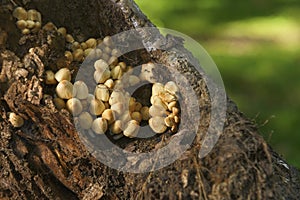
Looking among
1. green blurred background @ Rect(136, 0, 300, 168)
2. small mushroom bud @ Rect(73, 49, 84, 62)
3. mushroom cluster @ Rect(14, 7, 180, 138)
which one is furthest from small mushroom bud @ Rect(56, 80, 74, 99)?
green blurred background @ Rect(136, 0, 300, 168)

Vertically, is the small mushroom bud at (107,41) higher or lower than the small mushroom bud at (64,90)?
higher

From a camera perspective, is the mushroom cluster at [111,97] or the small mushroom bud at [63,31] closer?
the mushroom cluster at [111,97]

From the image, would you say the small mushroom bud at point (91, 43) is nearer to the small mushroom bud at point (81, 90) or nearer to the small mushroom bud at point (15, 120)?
the small mushroom bud at point (81, 90)

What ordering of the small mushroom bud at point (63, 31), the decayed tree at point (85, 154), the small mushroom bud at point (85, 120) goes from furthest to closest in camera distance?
the small mushroom bud at point (63, 31) < the small mushroom bud at point (85, 120) < the decayed tree at point (85, 154)

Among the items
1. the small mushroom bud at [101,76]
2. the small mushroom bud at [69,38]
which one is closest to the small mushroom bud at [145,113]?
the small mushroom bud at [101,76]

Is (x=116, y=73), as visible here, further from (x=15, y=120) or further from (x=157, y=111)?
(x=15, y=120)

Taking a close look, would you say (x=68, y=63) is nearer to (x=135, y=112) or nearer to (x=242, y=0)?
(x=135, y=112)
